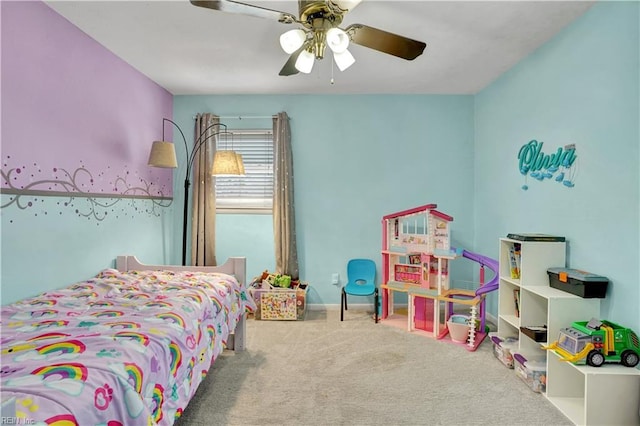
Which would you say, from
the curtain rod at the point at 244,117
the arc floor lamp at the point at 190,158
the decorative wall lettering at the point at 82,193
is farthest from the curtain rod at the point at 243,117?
the decorative wall lettering at the point at 82,193

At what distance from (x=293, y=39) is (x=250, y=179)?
8.00 ft

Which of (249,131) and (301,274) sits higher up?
(249,131)

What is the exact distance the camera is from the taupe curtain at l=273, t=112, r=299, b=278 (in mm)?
3920

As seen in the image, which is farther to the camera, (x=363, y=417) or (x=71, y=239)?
(x=71, y=239)

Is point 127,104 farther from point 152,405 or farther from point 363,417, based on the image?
point 363,417

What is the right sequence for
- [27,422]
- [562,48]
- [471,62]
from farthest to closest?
[471,62] < [562,48] < [27,422]

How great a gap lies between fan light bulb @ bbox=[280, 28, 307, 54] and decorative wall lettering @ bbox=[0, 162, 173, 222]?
172 centimetres

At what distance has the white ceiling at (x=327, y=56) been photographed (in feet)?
7.39

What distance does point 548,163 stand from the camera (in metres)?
2.64

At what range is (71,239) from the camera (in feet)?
8.26

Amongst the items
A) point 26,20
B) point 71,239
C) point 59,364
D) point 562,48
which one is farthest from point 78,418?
point 562,48

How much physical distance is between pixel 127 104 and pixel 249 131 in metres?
1.27

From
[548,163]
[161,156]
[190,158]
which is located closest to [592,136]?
[548,163]

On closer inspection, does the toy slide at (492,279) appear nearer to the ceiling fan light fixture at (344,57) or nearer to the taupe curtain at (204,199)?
the ceiling fan light fixture at (344,57)
